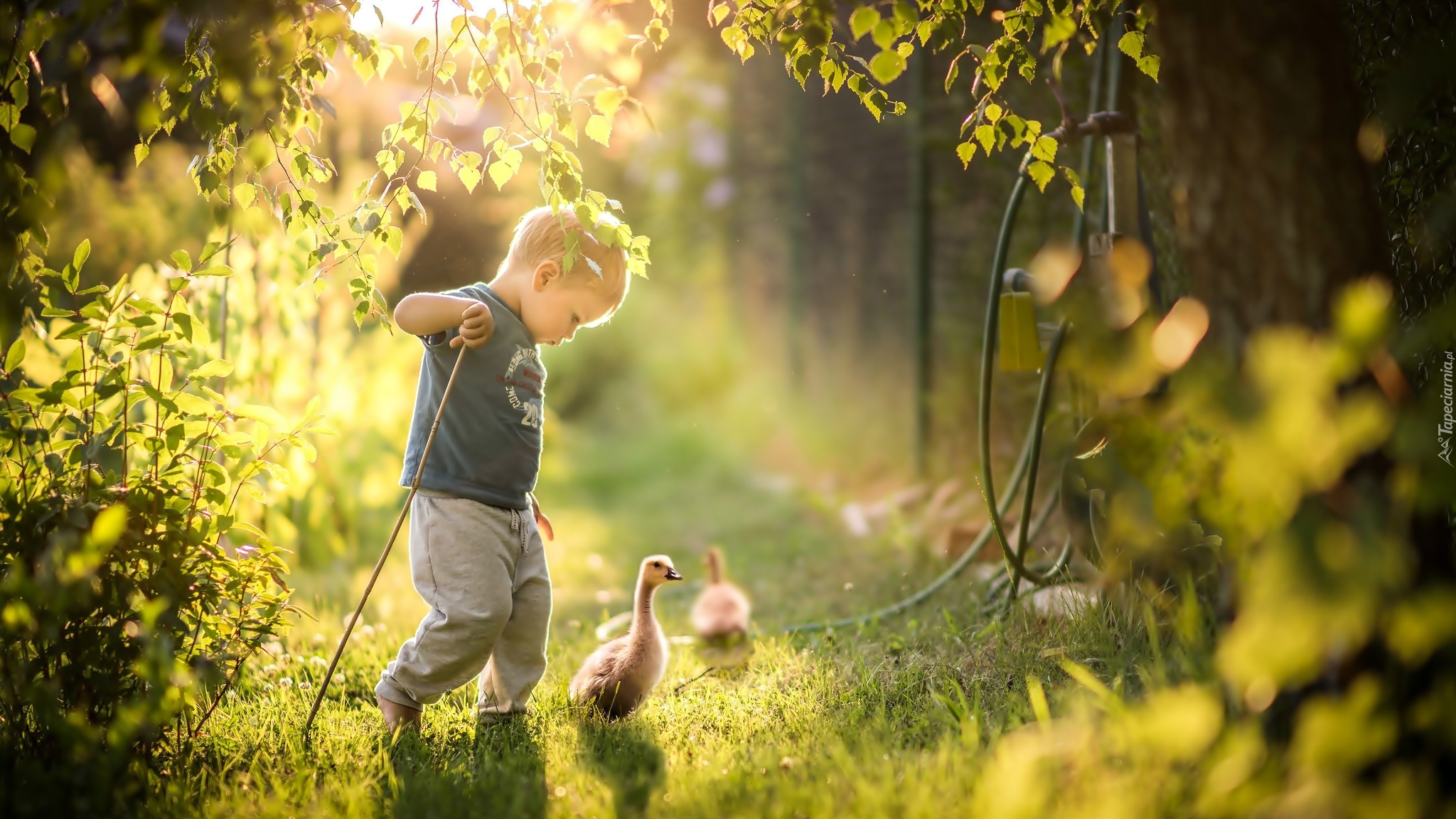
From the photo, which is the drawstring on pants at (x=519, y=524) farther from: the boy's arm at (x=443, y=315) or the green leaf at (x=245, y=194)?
the green leaf at (x=245, y=194)

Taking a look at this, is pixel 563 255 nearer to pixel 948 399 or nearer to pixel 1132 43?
pixel 1132 43

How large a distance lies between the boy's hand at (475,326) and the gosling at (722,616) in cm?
131

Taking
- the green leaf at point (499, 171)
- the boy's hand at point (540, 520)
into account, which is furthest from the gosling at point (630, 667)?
the green leaf at point (499, 171)

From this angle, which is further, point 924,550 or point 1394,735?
point 924,550

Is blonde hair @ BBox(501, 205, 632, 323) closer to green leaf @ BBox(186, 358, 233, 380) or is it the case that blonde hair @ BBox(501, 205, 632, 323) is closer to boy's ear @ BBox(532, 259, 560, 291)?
boy's ear @ BBox(532, 259, 560, 291)

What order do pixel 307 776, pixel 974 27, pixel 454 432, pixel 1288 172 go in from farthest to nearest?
pixel 974 27 → pixel 454 432 → pixel 307 776 → pixel 1288 172

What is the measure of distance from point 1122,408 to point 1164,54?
64cm

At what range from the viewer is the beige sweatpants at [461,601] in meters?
2.53

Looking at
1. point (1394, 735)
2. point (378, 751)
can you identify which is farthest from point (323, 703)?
point (1394, 735)

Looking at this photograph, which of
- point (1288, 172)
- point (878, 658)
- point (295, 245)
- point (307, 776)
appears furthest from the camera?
point (295, 245)

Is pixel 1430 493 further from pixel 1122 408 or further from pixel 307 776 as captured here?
pixel 307 776

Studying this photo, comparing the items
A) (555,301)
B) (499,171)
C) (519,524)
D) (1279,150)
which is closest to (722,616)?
(519,524)

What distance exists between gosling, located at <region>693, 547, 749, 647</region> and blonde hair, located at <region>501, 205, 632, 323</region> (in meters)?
1.14

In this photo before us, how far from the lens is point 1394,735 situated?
4.42 ft
